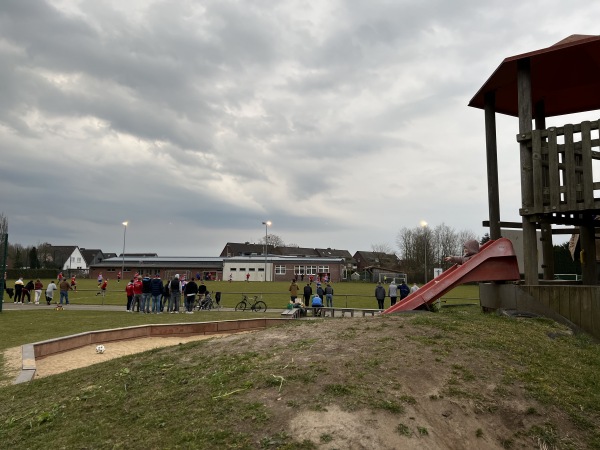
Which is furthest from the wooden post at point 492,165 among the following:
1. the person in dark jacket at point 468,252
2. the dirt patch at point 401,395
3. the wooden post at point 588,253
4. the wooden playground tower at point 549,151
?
the dirt patch at point 401,395

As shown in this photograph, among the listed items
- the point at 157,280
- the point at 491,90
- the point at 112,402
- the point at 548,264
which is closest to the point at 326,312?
the point at 157,280

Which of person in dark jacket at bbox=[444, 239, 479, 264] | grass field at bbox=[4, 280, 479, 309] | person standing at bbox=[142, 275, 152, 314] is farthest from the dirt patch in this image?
grass field at bbox=[4, 280, 479, 309]

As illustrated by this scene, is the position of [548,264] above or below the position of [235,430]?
above

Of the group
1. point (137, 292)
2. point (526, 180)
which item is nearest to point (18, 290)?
point (137, 292)

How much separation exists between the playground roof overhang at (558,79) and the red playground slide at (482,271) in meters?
3.69

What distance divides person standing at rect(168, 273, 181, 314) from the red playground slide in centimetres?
1509

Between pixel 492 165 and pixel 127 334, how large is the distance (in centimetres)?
1143

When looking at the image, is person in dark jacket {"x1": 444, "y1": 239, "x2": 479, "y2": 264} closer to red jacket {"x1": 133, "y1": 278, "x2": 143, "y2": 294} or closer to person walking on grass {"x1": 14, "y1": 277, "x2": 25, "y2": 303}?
red jacket {"x1": 133, "y1": 278, "x2": 143, "y2": 294}

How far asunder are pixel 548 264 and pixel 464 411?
8460mm

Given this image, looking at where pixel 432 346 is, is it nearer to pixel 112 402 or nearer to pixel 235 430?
pixel 235 430

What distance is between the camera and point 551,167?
817 cm

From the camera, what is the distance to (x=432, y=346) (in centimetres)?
571

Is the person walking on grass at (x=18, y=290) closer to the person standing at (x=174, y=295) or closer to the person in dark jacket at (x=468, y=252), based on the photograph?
the person standing at (x=174, y=295)

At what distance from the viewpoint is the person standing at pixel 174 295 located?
22048 millimetres
